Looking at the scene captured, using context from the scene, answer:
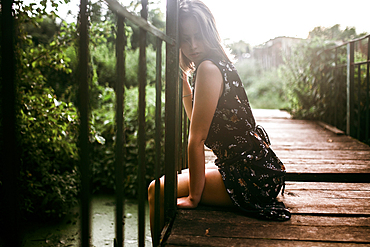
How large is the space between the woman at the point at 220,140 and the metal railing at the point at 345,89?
2816mm

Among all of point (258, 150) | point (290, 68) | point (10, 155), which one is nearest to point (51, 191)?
point (258, 150)

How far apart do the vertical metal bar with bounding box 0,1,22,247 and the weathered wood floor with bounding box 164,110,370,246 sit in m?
0.75

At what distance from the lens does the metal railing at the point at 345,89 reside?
3941 mm

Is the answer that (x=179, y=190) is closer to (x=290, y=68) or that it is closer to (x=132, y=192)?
(x=132, y=192)

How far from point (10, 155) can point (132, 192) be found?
348cm

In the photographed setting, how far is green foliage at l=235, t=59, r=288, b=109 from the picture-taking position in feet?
37.1

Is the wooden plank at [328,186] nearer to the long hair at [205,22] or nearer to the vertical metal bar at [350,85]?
the long hair at [205,22]

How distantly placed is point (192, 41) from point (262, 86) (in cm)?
1183

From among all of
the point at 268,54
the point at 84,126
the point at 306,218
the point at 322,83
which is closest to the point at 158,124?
the point at 84,126

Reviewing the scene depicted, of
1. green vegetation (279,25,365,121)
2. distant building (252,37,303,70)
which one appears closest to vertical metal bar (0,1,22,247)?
green vegetation (279,25,365,121)

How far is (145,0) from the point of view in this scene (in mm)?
892

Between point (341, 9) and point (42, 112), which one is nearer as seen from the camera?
point (42, 112)

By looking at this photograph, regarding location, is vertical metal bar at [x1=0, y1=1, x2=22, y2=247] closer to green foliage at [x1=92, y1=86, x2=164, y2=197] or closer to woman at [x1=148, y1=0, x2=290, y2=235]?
woman at [x1=148, y1=0, x2=290, y2=235]

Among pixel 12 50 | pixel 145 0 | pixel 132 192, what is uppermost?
pixel 145 0
